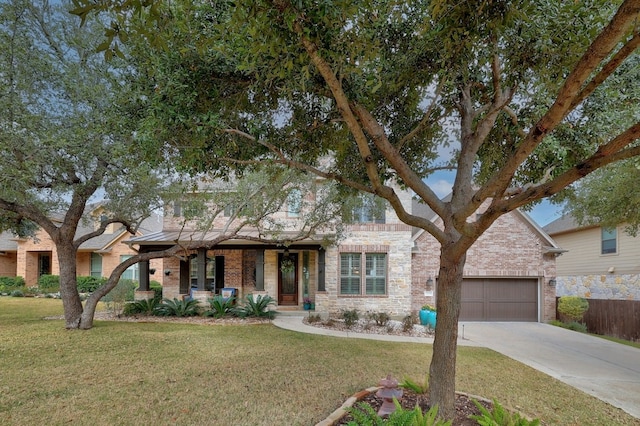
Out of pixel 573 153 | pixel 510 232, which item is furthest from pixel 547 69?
pixel 510 232

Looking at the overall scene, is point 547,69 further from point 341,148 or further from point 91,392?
point 91,392

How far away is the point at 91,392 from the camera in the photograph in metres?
5.34

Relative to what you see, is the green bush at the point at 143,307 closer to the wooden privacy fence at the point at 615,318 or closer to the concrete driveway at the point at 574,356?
the concrete driveway at the point at 574,356

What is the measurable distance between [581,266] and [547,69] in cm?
1735

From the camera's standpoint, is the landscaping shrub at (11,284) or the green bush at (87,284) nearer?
the green bush at (87,284)

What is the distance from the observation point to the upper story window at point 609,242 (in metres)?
16.3

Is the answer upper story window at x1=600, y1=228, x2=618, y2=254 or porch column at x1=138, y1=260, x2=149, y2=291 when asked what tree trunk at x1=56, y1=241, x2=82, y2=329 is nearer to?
porch column at x1=138, y1=260, x2=149, y2=291

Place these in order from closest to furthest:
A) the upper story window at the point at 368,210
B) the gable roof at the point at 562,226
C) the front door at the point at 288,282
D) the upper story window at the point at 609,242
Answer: the upper story window at the point at 368,210 → the front door at the point at 288,282 → the upper story window at the point at 609,242 → the gable roof at the point at 562,226

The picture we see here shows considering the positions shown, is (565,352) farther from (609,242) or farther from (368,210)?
(609,242)

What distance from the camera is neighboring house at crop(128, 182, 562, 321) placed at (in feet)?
49.1

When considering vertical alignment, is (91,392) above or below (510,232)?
below

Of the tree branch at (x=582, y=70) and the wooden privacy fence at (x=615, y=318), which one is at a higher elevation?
the tree branch at (x=582, y=70)

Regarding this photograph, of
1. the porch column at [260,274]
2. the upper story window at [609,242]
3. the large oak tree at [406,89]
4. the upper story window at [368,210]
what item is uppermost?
the large oak tree at [406,89]

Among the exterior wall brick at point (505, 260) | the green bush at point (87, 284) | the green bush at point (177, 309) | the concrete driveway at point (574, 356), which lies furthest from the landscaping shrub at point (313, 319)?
the green bush at point (87, 284)
